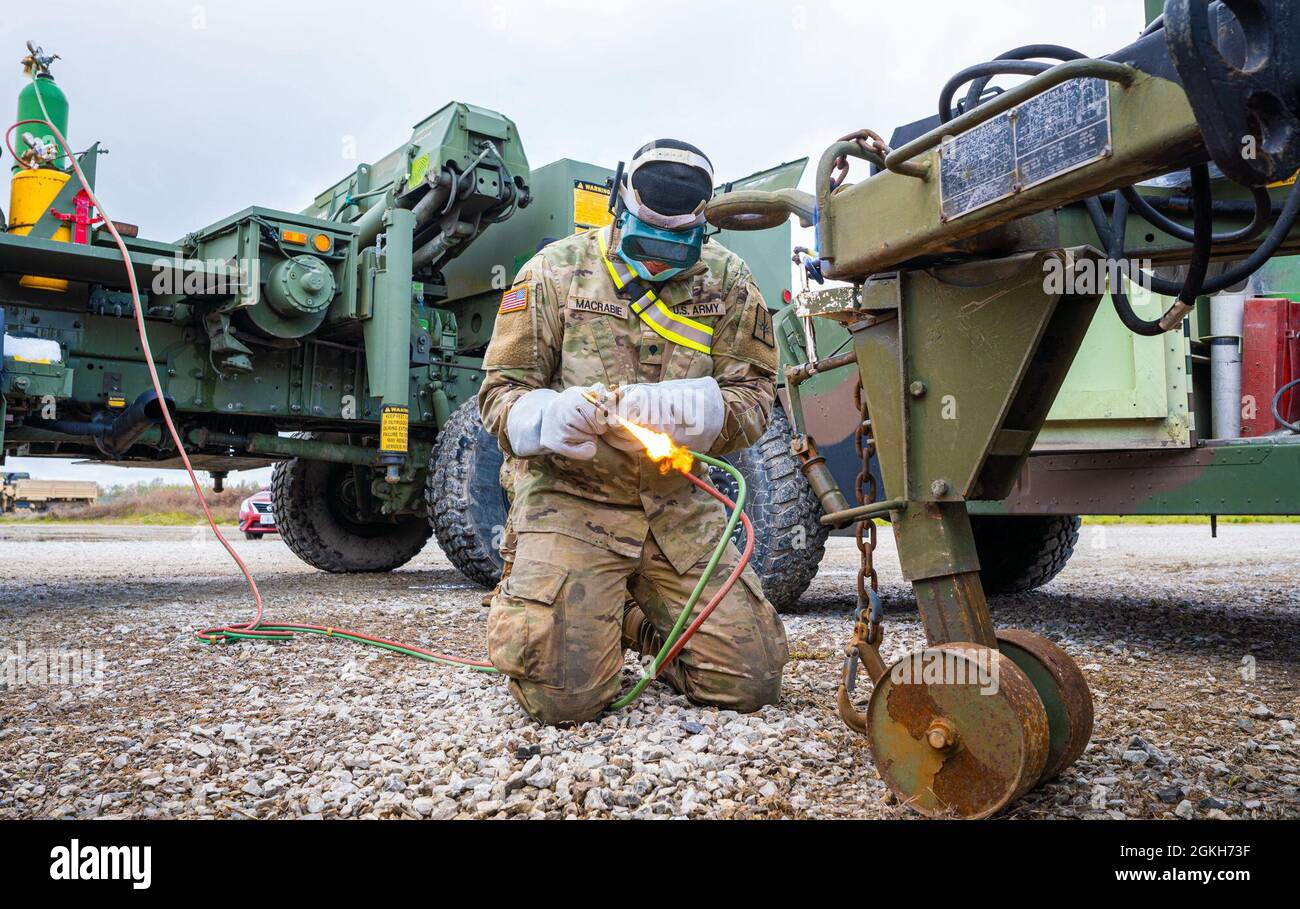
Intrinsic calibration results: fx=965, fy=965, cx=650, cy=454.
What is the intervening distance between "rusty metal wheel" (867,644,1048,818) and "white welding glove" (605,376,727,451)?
96 centimetres

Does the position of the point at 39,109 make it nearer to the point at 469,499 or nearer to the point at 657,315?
the point at 469,499

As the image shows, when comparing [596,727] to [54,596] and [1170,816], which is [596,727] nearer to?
[1170,816]

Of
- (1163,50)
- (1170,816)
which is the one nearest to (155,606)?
(1170,816)

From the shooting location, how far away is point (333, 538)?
7109 millimetres

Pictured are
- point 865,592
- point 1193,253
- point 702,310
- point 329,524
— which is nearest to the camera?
point 1193,253

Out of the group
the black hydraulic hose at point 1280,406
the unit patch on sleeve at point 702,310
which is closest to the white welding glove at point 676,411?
the unit patch on sleeve at point 702,310

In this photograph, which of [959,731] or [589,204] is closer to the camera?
[959,731]

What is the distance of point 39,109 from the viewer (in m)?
4.90

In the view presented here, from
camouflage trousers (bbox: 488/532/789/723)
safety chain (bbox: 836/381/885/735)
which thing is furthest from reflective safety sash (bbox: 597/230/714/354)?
safety chain (bbox: 836/381/885/735)

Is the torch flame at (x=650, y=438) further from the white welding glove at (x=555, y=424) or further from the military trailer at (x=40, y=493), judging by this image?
the military trailer at (x=40, y=493)

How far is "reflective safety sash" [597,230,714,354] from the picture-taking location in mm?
2836

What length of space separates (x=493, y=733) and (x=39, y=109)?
4421 millimetres

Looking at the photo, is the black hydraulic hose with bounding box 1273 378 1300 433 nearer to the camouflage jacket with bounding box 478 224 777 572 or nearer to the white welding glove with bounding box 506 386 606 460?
the camouflage jacket with bounding box 478 224 777 572

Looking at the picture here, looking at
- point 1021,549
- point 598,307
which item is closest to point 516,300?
point 598,307
